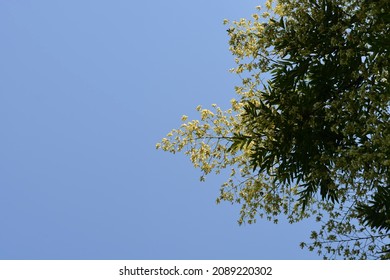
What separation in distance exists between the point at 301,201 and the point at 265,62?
364cm

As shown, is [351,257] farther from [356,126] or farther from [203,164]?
[203,164]


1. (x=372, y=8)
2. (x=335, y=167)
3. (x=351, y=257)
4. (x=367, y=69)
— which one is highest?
(x=372, y=8)

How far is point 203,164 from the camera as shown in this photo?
1628cm

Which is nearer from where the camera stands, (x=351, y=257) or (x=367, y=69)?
(x=367, y=69)

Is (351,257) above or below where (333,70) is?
below

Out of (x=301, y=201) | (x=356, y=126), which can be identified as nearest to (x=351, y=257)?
(x=301, y=201)
